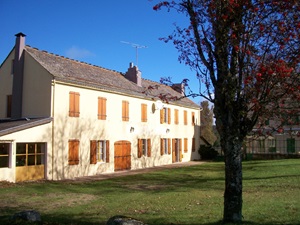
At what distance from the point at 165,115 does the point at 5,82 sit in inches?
543

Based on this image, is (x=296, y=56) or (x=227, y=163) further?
(x=227, y=163)

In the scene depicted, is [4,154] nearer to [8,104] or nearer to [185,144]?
[8,104]

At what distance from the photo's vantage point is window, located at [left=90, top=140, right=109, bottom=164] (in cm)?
2148

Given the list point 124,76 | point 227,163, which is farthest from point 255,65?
point 124,76

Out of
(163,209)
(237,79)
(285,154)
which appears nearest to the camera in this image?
(237,79)

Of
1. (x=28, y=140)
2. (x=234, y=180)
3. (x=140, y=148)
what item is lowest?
(x=234, y=180)

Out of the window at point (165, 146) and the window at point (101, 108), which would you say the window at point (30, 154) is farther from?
the window at point (165, 146)

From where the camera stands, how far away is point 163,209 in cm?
1028

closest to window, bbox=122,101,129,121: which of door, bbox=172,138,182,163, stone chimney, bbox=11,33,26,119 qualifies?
stone chimney, bbox=11,33,26,119

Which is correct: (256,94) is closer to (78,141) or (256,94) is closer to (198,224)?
(198,224)

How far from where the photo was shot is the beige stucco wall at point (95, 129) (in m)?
19.2

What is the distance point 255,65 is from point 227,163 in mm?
2122

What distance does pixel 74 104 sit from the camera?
20.2m

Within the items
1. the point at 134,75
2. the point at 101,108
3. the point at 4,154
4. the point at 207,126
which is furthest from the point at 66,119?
the point at 207,126
